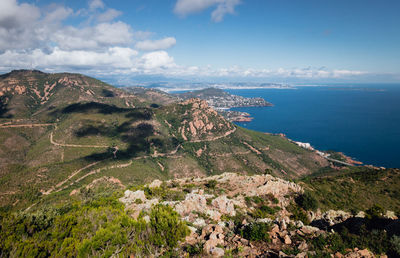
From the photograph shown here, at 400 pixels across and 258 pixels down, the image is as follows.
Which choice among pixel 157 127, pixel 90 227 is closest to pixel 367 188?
pixel 90 227

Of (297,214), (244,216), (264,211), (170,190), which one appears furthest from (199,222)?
(297,214)

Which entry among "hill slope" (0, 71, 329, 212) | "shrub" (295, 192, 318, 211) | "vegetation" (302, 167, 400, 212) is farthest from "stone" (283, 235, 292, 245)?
"hill slope" (0, 71, 329, 212)

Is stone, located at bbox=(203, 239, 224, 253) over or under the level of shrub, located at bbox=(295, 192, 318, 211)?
over

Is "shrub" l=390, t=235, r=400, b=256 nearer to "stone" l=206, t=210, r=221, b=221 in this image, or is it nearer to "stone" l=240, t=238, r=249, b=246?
"stone" l=240, t=238, r=249, b=246

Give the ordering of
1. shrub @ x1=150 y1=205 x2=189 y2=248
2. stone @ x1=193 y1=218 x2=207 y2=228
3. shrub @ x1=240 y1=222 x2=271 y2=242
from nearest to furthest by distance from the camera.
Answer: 1. shrub @ x1=150 y1=205 x2=189 y2=248
2. shrub @ x1=240 y1=222 x2=271 y2=242
3. stone @ x1=193 y1=218 x2=207 y2=228

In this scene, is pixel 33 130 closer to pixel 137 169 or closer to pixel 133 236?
pixel 137 169

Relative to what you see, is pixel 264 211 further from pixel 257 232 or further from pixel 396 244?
pixel 396 244

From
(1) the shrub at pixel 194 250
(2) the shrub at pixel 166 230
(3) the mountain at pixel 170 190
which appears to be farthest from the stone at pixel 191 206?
(1) the shrub at pixel 194 250
